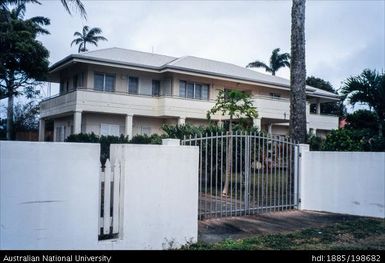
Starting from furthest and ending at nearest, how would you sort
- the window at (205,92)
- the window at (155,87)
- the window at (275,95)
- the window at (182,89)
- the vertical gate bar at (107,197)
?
the window at (275,95) < the window at (205,92) < the window at (155,87) < the window at (182,89) < the vertical gate bar at (107,197)

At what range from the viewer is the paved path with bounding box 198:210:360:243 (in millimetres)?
7285

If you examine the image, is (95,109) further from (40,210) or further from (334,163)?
(40,210)

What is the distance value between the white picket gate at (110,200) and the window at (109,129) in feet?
60.7

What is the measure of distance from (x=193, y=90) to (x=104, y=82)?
6.17m

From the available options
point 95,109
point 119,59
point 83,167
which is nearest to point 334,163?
point 83,167

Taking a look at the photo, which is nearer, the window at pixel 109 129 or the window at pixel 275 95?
the window at pixel 109 129

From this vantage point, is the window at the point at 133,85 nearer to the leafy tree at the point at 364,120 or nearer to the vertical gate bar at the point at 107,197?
the leafy tree at the point at 364,120

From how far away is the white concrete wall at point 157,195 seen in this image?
591 cm

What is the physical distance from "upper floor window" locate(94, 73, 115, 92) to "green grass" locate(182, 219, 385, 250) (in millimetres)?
18441

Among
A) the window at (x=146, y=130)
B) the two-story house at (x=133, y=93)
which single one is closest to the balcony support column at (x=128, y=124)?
the two-story house at (x=133, y=93)

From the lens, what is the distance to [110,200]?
5.84 meters

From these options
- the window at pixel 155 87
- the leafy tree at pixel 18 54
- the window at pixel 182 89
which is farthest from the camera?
the window at pixel 155 87

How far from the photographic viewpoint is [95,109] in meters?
22.1

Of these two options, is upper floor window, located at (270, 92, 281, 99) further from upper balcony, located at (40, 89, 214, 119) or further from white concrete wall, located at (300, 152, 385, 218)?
white concrete wall, located at (300, 152, 385, 218)
